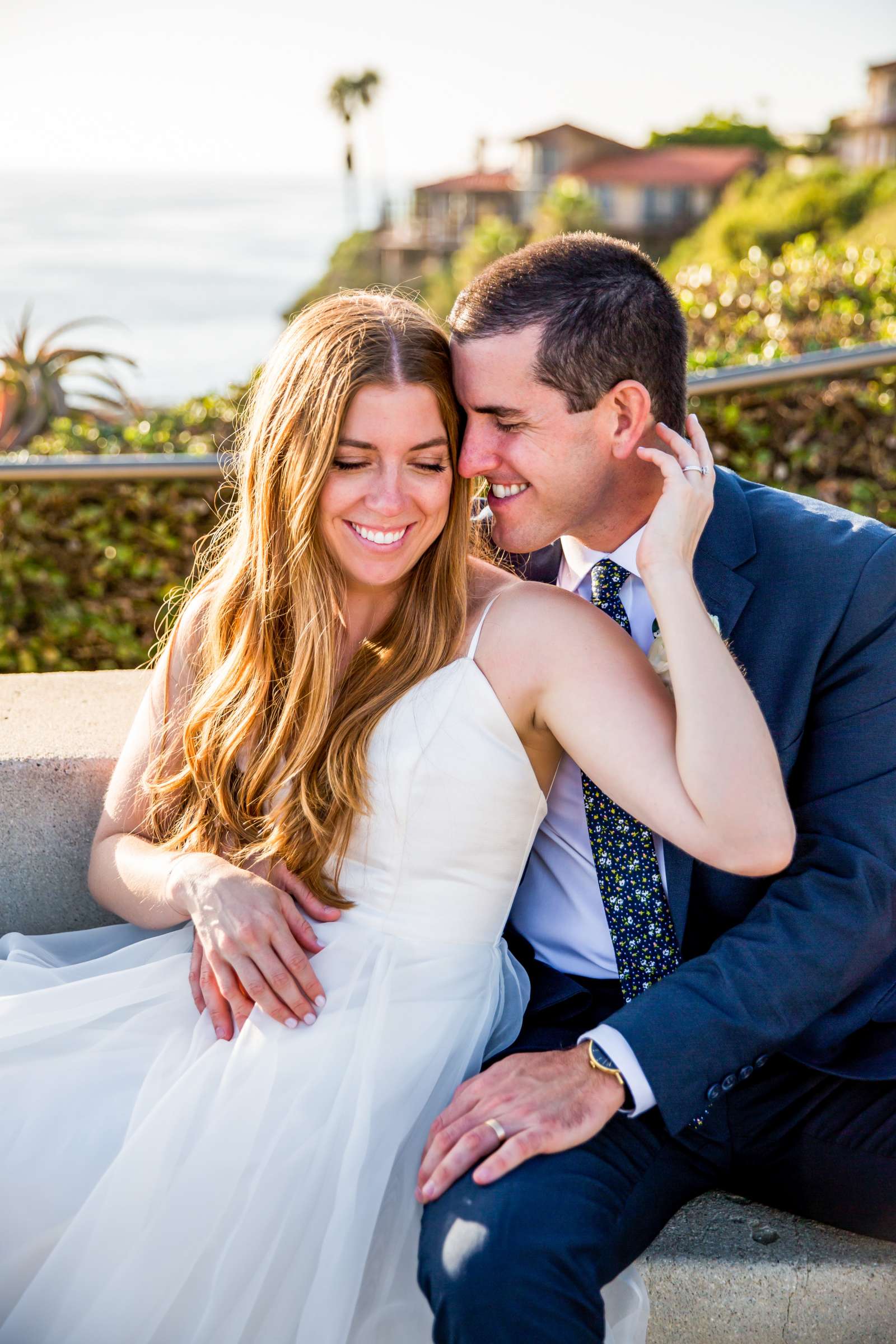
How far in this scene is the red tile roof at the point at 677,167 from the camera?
9019cm

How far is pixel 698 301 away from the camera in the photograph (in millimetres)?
5742

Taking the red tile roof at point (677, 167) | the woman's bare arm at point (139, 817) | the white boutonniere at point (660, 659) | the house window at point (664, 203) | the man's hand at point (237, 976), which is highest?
the red tile roof at point (677, 167)

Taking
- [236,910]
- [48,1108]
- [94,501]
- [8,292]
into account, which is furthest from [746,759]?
[8,292]

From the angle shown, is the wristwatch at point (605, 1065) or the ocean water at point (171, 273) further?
the ocean water at point (171, 273)

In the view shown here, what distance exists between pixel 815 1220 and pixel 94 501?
3.42m

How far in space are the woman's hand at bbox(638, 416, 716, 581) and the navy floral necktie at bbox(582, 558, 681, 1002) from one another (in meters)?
0.48

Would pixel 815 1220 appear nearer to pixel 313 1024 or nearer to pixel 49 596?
pixel 313 1024

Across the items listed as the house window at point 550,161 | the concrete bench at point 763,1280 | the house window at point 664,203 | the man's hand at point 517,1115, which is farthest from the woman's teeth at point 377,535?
the house window at point 550,161

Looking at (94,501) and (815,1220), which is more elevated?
(94,501)

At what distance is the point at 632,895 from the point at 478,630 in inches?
22.7

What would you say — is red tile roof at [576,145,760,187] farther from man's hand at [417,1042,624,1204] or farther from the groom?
man's hand at [417,1042,624,1204]

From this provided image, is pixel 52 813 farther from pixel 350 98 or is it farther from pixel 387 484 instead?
pixel 350 98

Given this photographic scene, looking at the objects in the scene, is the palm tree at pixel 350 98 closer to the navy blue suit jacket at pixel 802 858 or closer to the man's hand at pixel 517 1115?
the navy blue suit jacket at pixel 802 858

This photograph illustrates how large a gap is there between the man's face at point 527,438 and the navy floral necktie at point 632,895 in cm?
57
